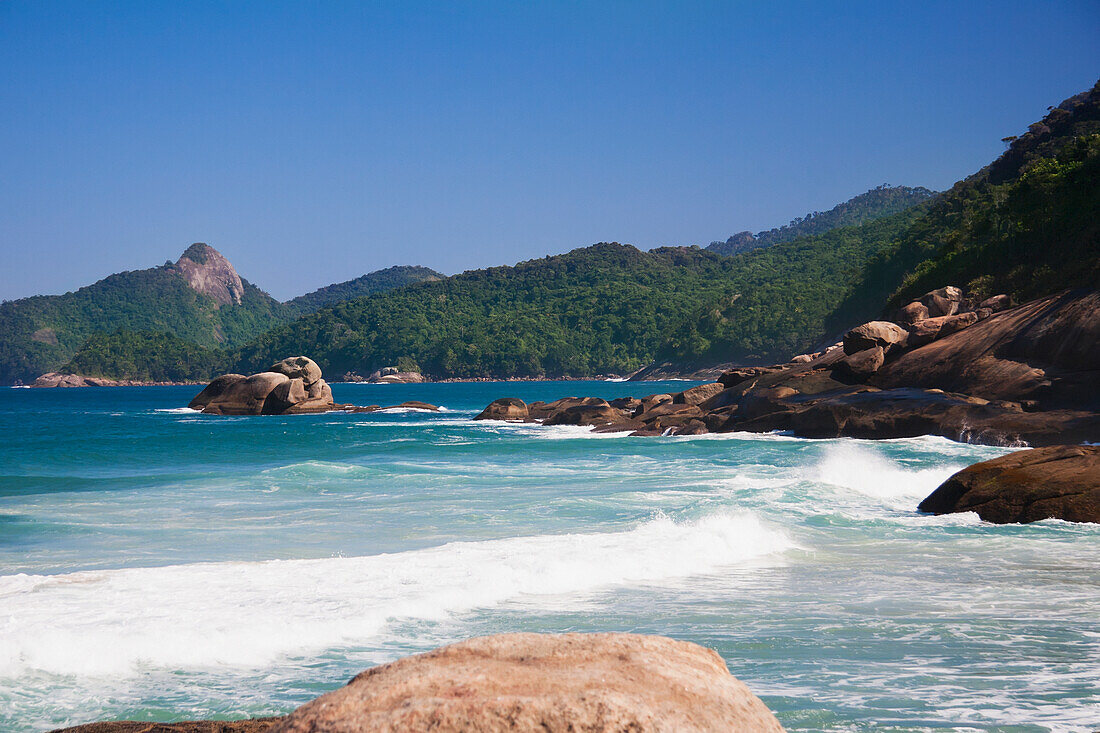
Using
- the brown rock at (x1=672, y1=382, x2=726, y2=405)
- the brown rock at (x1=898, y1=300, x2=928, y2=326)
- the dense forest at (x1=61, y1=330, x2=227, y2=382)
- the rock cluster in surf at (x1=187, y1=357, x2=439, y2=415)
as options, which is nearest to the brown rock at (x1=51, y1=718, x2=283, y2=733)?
the brown rock at (x1=672, y1=382, x2=726, y2=405)

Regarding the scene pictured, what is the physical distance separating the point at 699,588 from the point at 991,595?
313 cm

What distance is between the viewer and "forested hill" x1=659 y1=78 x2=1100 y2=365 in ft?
123

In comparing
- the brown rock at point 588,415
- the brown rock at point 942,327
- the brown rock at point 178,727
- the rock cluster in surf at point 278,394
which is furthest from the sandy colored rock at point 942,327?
the rock cluster in surf at point 278,394

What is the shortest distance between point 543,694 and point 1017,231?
48.5m

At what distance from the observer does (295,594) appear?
30.0 ft

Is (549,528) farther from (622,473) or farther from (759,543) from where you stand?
(622,473)

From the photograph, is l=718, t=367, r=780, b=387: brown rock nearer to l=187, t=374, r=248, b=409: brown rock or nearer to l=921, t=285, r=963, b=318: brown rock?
l=921, t=285, r=963, b=318: brown rock

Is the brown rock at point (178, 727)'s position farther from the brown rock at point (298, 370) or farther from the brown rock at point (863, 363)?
the brown rock at point (298, 370)

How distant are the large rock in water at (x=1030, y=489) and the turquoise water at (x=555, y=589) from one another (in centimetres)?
50

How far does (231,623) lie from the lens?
7.88 metres

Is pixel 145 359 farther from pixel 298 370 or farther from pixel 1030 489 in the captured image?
pixel 1030 489

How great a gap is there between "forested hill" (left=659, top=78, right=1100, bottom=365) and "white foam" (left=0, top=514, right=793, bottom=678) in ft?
88.0

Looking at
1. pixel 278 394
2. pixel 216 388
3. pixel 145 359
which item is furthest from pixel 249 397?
pixel 145 359

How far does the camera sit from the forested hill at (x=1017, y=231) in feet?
123
